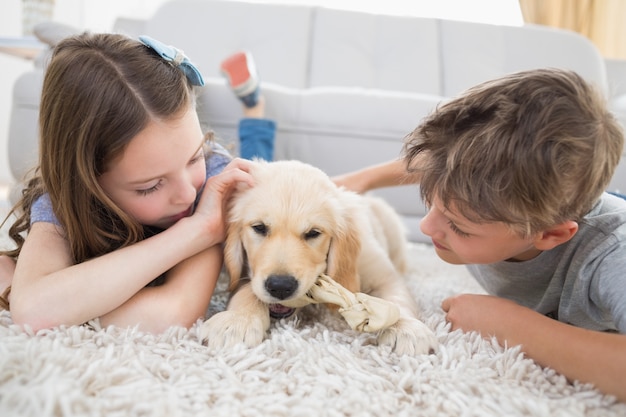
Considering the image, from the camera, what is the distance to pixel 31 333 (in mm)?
1085

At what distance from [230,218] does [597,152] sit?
935mm

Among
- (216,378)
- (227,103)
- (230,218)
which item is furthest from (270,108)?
(216,378)

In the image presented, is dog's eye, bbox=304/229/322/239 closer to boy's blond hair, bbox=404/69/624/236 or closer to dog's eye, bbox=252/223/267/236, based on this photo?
dog's eye, bbox=252/223/267/236

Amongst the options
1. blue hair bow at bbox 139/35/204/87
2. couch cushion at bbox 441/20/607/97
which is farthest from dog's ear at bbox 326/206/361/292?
couch cushion at bbox 441/20/607/97

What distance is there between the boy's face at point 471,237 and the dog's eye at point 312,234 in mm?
292

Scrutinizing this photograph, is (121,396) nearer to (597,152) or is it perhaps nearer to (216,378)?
(216,378)

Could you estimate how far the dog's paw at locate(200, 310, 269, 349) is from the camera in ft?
3.67

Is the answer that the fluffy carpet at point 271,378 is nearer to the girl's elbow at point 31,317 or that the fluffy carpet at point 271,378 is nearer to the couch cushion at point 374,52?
the girl's elbow at point 31,317

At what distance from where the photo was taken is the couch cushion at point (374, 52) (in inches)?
167

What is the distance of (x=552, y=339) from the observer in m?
1.08

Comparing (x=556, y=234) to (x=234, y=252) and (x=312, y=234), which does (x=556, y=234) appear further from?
(x=234, y=252)

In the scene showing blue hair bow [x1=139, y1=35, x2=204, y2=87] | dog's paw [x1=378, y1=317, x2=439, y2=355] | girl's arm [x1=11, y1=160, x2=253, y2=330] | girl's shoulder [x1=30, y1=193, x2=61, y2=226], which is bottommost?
dog's paw [x1=378, y1=317, x2=439, y2=355]

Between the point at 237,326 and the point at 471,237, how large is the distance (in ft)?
1.98

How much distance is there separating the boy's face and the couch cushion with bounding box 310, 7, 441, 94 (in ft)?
10.2
